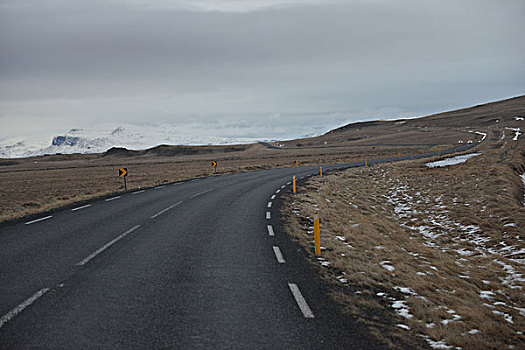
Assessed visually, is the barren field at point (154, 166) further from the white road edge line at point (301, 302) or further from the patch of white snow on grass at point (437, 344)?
the patch of white snow on grass at point (437, 344)

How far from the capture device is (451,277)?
872cm

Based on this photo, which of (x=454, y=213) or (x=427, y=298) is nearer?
(x=427, y=298)

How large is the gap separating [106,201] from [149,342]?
15.5 meters

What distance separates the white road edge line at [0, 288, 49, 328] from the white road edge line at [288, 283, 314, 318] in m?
4.17

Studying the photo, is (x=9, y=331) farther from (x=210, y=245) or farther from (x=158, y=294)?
(x=210, y=245)

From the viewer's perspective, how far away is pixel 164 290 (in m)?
6.71

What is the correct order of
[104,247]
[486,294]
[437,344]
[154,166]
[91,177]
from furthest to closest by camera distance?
[154,166], [91,177], [104,247], [486,294], [437,344]

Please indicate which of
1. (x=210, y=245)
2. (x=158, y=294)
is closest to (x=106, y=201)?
(x=210, y=245)

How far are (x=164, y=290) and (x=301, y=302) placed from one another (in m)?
2.37

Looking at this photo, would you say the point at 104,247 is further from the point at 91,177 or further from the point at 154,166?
the point at 154,166

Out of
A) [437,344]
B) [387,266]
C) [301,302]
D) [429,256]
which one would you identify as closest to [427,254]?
[429,256]

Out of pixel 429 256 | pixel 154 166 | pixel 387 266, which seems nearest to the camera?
pixel 387 266

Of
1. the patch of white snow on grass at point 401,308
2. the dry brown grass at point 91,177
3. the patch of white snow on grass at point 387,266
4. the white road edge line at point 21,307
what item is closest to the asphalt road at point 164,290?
the white road edge line at point 21,307

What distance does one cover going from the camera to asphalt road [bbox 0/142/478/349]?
16.5 ft
